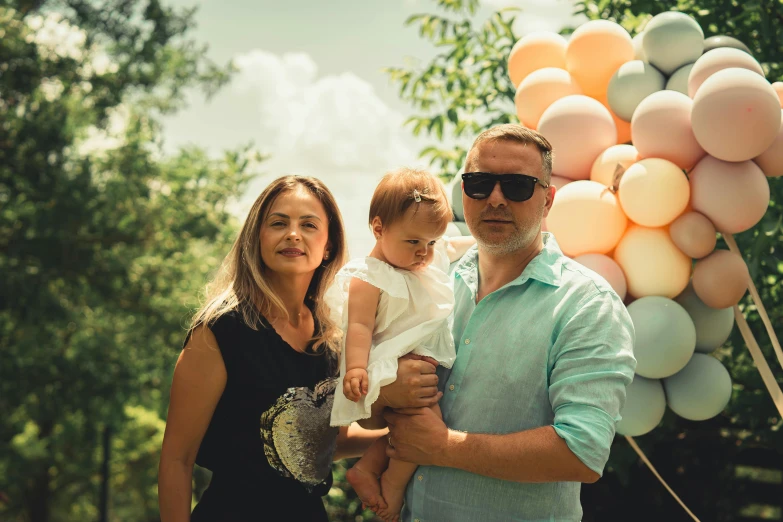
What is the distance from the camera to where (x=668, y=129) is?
3195mm

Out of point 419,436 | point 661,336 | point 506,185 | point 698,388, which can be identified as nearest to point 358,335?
point 419,436

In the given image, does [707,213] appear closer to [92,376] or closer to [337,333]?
[337,333]

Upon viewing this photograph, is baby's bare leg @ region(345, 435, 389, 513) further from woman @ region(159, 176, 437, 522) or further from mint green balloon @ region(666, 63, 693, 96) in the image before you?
mint green balloon @ region(666, 63, 693, 96)

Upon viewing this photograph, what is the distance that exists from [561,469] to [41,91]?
1157cm

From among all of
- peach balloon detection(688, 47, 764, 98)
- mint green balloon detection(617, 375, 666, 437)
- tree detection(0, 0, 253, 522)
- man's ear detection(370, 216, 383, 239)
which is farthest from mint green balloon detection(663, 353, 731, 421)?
tree detection(0, 0, 253, 522)

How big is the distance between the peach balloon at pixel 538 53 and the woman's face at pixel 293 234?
166 centimetres

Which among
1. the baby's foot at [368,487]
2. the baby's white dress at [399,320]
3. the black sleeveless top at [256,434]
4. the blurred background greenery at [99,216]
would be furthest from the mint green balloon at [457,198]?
the blurred background greenery at [99,216]

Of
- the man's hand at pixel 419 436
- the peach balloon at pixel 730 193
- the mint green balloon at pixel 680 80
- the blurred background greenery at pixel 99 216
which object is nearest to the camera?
the man's hand at pixel 419 436

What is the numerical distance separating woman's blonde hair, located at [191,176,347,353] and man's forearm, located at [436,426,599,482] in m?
Answer: 0.86

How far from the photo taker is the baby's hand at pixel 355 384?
8.10ft

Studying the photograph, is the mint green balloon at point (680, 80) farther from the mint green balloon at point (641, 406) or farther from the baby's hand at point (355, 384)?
the baby's hand at point (355, 384)

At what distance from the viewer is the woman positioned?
269cm

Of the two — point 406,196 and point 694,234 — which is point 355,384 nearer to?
point 406,196

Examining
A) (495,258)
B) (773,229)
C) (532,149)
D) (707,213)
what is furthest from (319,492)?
(773,229)
